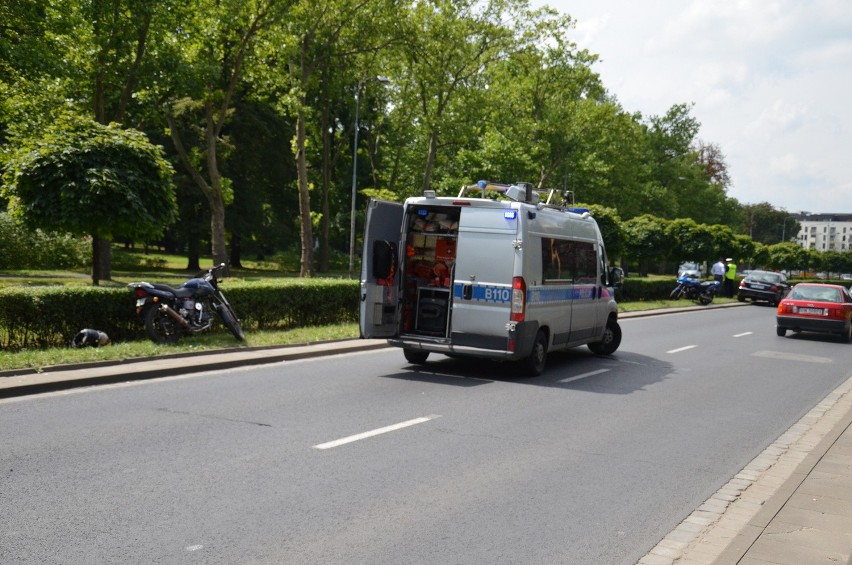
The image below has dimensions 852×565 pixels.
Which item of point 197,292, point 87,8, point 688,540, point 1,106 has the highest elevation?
point 87,8

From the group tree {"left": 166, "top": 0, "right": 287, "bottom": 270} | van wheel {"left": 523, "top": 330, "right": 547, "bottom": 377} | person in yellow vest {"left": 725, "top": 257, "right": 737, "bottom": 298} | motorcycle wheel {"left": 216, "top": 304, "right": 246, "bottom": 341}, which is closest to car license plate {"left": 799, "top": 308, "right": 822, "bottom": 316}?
van wheel {"left": 523, "top": 330, "right": 547, "bottom": 377}

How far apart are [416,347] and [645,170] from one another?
59.0m

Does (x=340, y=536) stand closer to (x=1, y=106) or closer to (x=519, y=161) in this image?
(x=1, y=106)

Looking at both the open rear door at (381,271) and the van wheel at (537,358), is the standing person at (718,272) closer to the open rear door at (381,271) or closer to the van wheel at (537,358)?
the van wheel at (537,358)

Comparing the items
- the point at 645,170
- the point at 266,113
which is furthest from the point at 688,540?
the point at 645,170

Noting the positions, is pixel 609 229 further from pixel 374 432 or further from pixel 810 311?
pixel 374 432

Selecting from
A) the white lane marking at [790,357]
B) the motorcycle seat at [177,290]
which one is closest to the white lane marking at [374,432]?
the motorcycle seat at [177,290]

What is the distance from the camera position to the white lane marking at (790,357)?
17047 millimetres

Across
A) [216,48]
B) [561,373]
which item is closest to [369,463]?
[561,373]

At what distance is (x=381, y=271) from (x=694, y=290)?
92.0 feet

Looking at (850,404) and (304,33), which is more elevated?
(304,33)

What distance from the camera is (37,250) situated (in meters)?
37.5

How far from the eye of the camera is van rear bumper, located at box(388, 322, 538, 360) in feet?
38.0

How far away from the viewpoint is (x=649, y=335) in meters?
21.0
